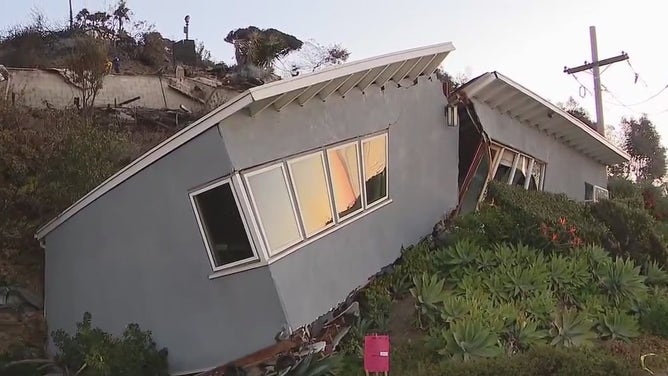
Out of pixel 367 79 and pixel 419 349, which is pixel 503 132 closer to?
pixel 367 79

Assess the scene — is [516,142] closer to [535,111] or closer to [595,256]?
[535,111]

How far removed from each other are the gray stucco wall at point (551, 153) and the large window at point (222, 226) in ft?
24.1

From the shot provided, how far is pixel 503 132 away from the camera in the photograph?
15461 millimetres

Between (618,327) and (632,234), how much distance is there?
12.7ft

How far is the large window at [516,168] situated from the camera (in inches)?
608

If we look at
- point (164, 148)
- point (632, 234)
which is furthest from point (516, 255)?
point (164, 148)

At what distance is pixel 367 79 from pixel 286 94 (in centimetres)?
254

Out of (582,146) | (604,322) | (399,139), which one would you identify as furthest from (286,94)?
(582,146)

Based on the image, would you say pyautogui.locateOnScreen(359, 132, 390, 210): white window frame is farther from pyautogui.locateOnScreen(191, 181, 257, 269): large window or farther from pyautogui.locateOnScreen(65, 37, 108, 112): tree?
pyautogui.locateOnScreen(65, 37, 108, 112): tree

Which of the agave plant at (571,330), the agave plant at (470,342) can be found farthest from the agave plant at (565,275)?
the agave plant at (470,342)

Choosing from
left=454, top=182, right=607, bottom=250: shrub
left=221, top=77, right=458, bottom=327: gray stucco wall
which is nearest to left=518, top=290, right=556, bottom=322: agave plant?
left=454, top=182, right=607, bottom=250: shrub

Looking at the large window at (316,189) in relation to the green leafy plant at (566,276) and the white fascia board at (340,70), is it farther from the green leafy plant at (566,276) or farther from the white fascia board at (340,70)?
the green leafy plant at (566,276)

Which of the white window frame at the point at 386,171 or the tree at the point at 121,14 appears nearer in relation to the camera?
the white window frame at the point at 386,171

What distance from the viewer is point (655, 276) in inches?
489
